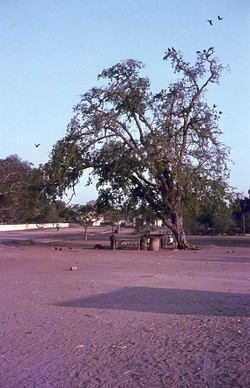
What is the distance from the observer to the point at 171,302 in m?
14.9

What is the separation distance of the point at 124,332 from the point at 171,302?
4.10 metres

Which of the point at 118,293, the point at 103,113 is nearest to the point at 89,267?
the point at 118,293

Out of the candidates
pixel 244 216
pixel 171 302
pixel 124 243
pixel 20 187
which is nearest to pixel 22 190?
pixel 20 187

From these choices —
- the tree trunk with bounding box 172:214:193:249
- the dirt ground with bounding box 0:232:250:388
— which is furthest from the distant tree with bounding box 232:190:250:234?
the dirt ground with bounding box 0:232:250:388

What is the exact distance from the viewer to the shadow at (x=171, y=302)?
1336cm

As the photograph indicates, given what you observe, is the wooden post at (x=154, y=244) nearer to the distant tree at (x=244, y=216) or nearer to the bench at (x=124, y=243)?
the bench at (x=124, y=243)

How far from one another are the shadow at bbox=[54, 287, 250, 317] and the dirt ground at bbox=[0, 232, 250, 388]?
0.08 ft

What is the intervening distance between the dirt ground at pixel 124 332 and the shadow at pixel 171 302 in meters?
0.02

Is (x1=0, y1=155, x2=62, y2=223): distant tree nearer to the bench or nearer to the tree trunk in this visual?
the bench

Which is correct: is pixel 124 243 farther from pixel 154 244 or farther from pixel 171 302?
pixel 171 302

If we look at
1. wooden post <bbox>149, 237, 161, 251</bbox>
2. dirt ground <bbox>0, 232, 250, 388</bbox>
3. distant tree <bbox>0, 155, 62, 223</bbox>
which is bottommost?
dirt ground <bbox>0, 232, 250, 388</bbox>

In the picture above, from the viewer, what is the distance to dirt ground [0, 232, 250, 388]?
792 centimetres

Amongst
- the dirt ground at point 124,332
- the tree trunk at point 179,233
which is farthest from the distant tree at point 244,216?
the dirt ground at point 124,332

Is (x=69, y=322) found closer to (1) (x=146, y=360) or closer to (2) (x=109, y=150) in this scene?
(1) (x=146, y=360)
